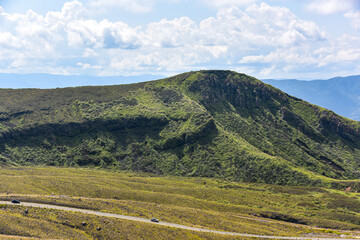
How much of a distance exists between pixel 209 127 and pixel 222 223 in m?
118

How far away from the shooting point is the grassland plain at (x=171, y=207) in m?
59.3

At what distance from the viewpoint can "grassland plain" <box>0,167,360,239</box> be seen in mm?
59281

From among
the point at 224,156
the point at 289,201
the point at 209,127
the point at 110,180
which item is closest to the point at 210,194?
the point at 289,201

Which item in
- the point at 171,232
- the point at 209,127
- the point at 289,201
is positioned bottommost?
the point at 289,201

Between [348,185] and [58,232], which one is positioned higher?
[58,232]

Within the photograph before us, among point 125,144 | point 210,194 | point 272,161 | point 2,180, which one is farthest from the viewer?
point 125,144

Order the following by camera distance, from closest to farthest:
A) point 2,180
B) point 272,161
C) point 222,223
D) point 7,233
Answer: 1. point 7,233
2. point 222,223
3. point 2,180
4. point 272,161

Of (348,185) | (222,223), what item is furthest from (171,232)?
(348,185)

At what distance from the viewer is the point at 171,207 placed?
89500mm

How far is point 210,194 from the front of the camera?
124 metres

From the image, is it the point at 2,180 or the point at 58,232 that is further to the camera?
the point at 2,180

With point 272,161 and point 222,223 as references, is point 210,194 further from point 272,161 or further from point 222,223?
point 272,161

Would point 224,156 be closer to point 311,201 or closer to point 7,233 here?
point 311,201

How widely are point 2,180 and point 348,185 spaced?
156m
